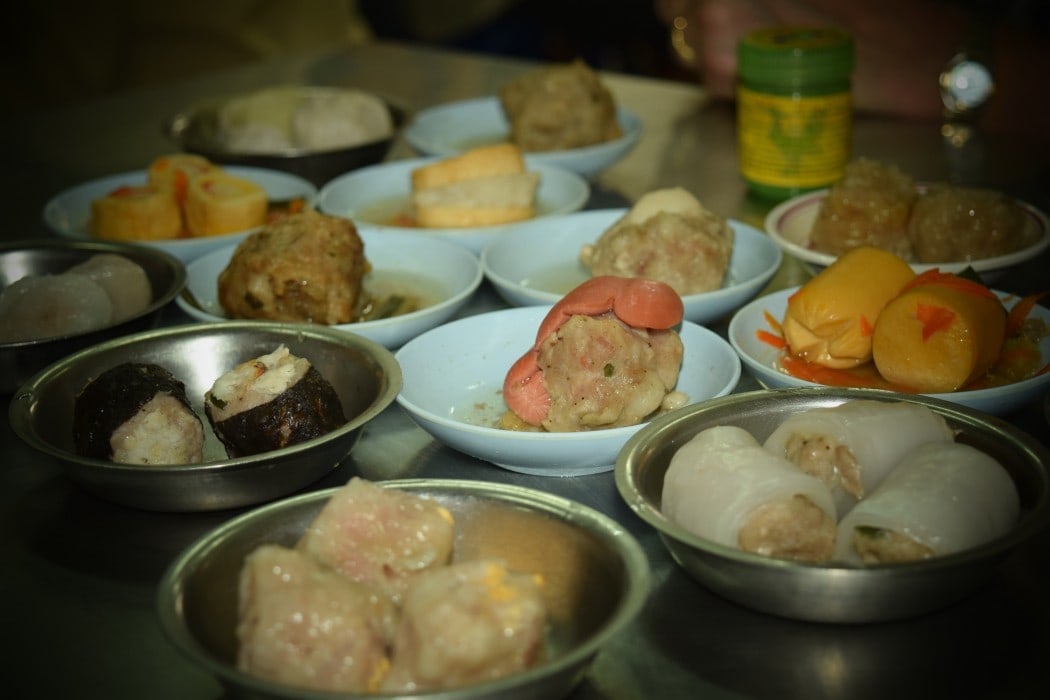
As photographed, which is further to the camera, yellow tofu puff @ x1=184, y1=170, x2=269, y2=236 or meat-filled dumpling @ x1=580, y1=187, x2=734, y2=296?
yellow tofu puff @ x1=184, y1=170, x2=269, y2=236

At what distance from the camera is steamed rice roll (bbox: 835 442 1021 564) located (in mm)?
1073

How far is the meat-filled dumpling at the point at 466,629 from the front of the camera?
0.94 metres

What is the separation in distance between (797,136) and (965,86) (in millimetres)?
639

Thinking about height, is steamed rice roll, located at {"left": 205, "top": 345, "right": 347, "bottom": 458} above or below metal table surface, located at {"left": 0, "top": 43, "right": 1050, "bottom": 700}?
above

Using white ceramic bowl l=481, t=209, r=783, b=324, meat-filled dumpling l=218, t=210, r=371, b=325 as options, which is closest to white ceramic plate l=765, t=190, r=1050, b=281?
white ceramic bowl l=481, t=209, r=783, b=324

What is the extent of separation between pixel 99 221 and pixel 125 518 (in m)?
1.02

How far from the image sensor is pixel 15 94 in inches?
219

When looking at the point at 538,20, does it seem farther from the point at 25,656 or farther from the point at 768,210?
the point at 25,656

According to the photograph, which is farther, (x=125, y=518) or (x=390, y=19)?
(x=390, y=19)

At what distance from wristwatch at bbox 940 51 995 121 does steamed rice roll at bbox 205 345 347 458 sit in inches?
76.3

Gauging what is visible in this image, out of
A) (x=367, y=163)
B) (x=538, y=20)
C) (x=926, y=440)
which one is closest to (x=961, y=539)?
(x=926, y=440)

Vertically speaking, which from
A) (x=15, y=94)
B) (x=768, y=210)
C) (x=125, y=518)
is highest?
(x=125, y=518)

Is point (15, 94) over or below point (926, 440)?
below

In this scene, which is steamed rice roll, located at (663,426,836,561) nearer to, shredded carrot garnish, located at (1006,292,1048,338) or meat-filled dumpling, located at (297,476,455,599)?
meat-filled dumpling, located at (297,476,455,599)
